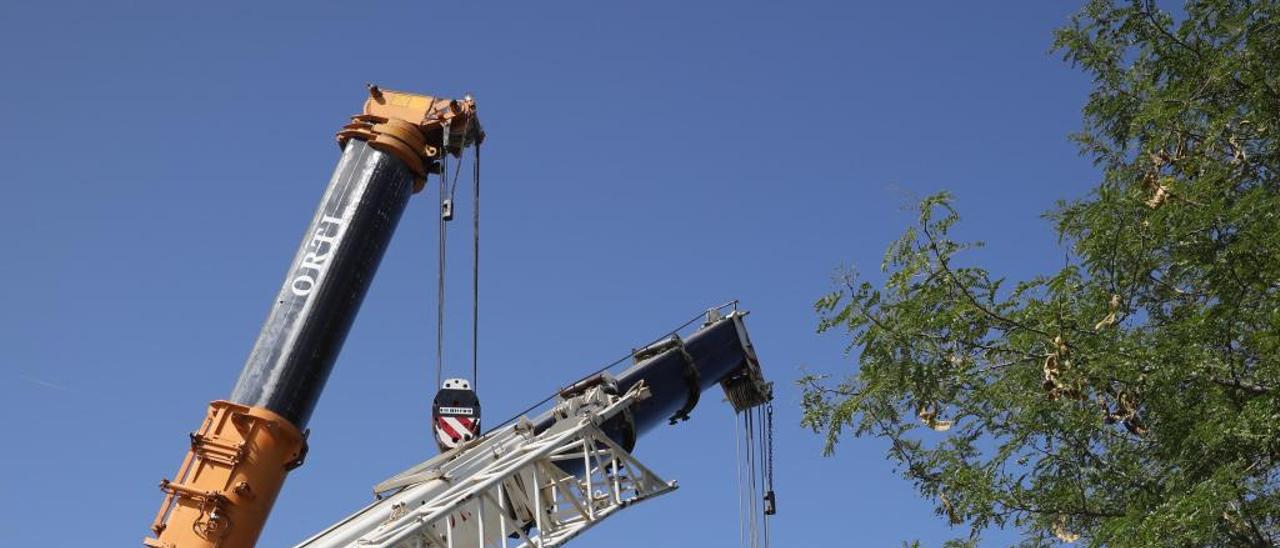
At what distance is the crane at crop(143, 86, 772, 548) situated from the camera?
12078 millimetres

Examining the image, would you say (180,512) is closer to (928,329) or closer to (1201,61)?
(928,329)

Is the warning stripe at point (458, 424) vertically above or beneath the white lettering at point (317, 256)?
beneath

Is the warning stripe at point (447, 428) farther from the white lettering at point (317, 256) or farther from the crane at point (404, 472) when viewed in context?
the white lettering at point (317, 256)

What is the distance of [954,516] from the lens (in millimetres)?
16094

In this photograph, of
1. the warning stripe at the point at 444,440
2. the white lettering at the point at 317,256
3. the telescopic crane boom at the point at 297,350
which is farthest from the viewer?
the warning stripe at the point at 444,440

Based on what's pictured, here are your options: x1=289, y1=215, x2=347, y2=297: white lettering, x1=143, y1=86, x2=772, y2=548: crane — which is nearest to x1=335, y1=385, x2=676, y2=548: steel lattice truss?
x1=143, y1=86, x2=772, y2=548: crane

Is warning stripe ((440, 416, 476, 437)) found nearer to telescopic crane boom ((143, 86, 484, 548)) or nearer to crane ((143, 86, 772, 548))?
crane ((143, 86, 772, 548))

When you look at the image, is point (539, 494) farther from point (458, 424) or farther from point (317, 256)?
point (317, 256)

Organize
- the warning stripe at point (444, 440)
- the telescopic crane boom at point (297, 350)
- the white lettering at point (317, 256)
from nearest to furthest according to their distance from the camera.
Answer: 1. the telescopic crane boom at point (297, 350)
2. the white lettering at point (317, 256)
3. the warning stripe at point (444, 440)

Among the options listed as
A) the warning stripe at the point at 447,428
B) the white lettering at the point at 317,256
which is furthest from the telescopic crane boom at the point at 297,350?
the warning stripe at the point at 447,428

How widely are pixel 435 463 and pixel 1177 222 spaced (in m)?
8.05

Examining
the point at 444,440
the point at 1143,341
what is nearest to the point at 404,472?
the point at 444,440

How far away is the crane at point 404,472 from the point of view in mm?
12078

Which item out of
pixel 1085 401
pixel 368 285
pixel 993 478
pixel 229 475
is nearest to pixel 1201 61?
pixel 1085 401
